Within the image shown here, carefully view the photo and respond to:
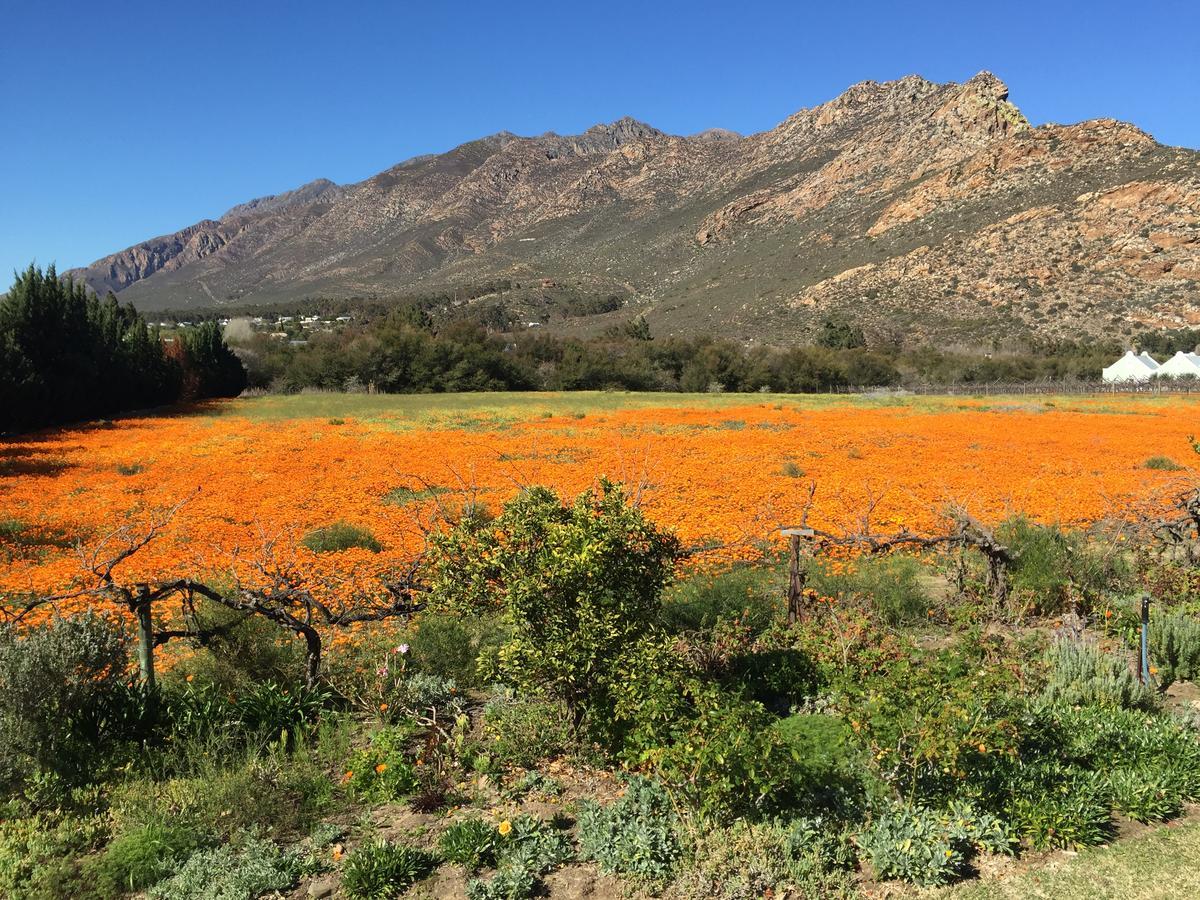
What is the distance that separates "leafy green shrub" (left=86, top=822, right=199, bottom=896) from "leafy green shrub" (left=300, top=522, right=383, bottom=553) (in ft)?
24.3

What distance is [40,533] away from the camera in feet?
43.4

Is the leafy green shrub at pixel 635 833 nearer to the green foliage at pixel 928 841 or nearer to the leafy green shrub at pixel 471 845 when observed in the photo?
the leafy green shrub at pixel 471 845

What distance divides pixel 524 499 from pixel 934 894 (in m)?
3.59

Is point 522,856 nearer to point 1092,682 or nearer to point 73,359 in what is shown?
point 1092,682

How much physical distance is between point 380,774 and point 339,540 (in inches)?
298

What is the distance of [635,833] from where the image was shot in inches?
173

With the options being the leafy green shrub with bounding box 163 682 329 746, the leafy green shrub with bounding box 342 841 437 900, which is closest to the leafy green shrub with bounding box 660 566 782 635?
the leafy green shrub with bounding box 342 841 437 900

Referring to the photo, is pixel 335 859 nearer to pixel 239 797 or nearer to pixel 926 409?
pixel 239 797

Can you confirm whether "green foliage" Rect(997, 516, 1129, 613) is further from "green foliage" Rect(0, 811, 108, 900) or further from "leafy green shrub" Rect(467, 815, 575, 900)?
"green foliage" Rect(0, 811, 108, 900)

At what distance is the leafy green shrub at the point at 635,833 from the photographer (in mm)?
4227

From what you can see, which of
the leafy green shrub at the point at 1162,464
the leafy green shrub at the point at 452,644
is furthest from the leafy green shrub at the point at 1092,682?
the leafy green shrub at the point at 1162,464

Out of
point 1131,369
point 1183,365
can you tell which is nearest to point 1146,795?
point 1131,369

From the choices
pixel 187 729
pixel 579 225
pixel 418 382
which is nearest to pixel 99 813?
pixel 187 729

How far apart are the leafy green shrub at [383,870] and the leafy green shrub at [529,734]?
1.09 metres
